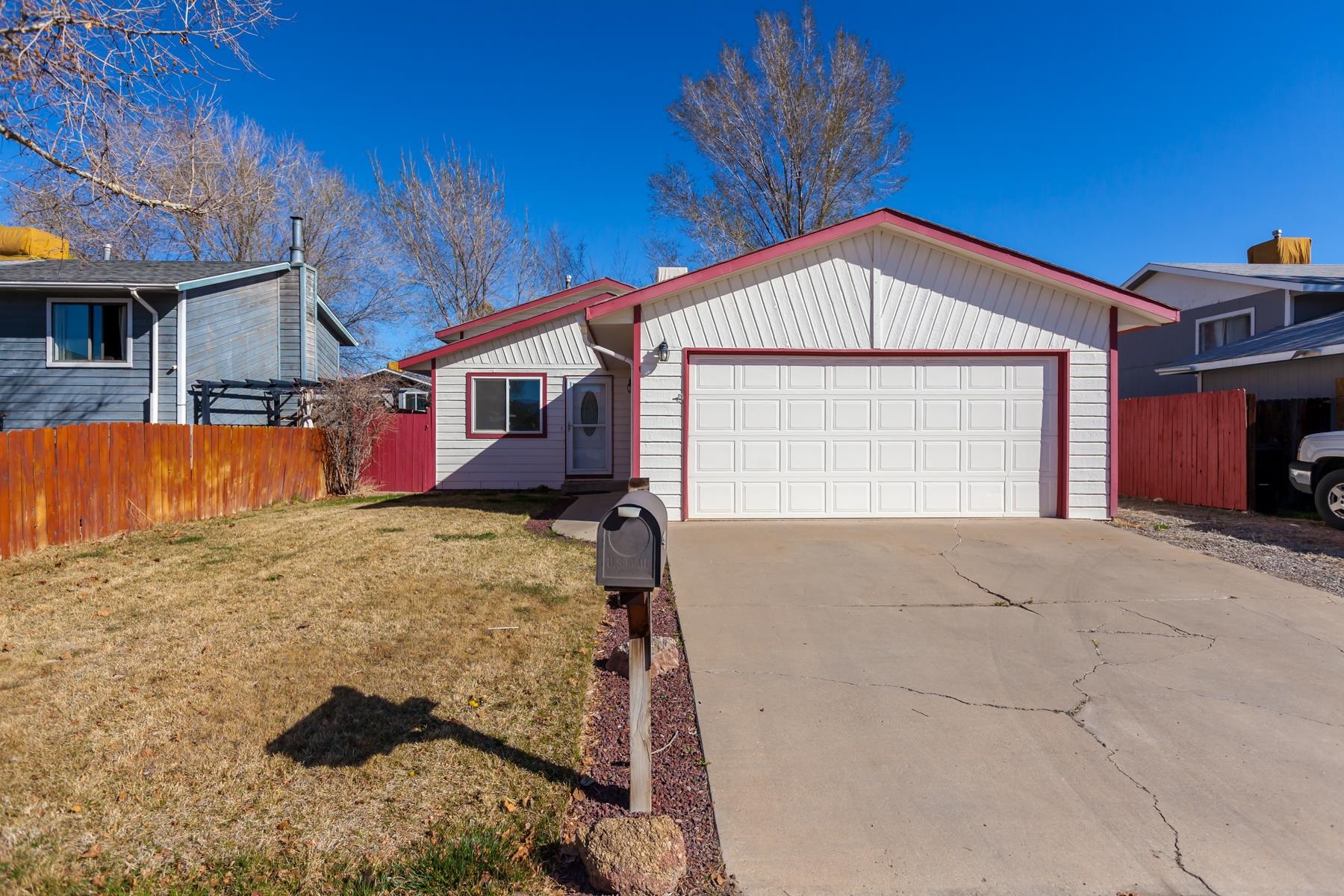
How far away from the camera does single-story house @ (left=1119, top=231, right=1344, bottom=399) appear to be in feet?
39.6

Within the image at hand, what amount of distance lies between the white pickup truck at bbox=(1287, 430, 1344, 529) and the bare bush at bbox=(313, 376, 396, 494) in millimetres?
14299

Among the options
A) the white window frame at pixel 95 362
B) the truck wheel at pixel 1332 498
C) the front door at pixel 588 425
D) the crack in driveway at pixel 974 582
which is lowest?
the crack in driveway at pixel 974 582

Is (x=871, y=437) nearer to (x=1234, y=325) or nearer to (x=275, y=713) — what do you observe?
(x=275, y=713)

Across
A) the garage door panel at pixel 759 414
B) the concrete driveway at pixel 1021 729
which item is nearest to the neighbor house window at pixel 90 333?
the garage door panel at pixel 759 414

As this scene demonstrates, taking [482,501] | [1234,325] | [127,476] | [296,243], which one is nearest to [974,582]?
[482,501]

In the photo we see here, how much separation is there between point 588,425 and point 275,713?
10.5m

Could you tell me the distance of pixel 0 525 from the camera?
21.4ft

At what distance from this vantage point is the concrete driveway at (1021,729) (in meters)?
2.28

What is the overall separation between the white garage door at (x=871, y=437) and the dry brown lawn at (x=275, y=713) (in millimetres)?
3094

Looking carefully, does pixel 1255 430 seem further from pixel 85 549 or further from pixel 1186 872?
pixel 85 549

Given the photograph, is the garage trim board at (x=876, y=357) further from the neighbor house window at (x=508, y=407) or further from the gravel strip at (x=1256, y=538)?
the neighbor house window at (x=508, y=407)

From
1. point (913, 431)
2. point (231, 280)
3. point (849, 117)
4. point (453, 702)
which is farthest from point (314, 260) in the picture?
point (453, 702)

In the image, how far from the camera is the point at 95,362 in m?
12.7

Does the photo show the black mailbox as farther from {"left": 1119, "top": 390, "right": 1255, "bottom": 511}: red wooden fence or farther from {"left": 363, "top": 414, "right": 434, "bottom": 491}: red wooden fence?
{"left": 363, "top": 414, "right": 434, "bottom": 491}: red wooden fence
